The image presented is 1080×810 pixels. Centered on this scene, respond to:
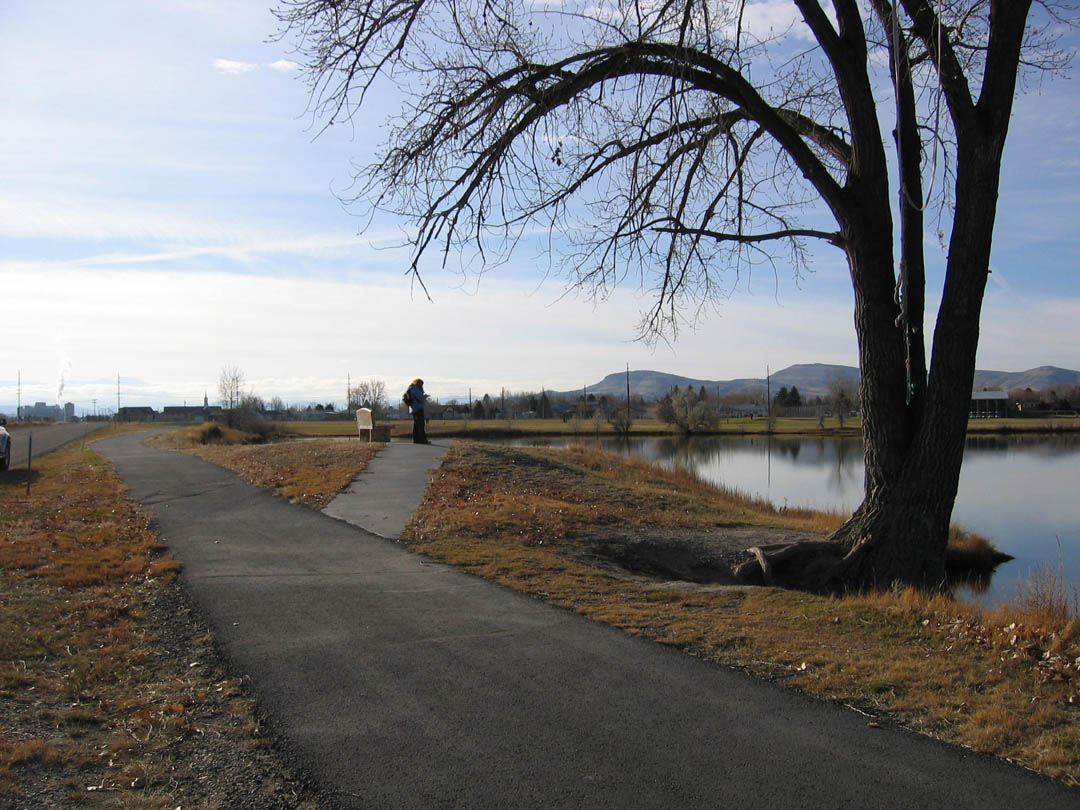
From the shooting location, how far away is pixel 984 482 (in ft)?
99.3

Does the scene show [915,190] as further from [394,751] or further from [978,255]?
[394,751]

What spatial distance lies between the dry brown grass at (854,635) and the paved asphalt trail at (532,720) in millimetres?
316

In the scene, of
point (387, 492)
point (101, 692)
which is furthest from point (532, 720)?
point (387, 492)

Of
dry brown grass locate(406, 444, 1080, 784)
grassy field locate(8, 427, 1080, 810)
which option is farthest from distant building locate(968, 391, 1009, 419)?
grassy field locate(8, 427, 1080, 810)

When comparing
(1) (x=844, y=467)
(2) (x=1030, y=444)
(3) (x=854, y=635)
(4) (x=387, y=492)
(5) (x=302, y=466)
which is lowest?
(1) (x=844, y=467)

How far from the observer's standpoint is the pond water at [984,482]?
18.2 meters

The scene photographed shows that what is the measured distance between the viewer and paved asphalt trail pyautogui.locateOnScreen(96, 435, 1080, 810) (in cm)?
392

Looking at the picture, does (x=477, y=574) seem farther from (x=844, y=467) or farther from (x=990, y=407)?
(x=990, y=407)

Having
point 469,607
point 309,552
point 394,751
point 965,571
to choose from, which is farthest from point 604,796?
point 965,571

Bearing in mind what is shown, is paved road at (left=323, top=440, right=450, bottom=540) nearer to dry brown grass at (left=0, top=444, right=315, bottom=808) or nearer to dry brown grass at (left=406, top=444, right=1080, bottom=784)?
dry brown grass at (left=406, top=444, right=1080, bottom=784)

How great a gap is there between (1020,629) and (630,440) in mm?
53765

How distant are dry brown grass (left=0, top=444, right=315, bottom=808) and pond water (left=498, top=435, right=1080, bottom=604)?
8.47m

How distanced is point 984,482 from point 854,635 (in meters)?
27.2

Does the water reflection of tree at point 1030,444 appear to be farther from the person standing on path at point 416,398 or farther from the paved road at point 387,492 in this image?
the paved road at point 387,492
